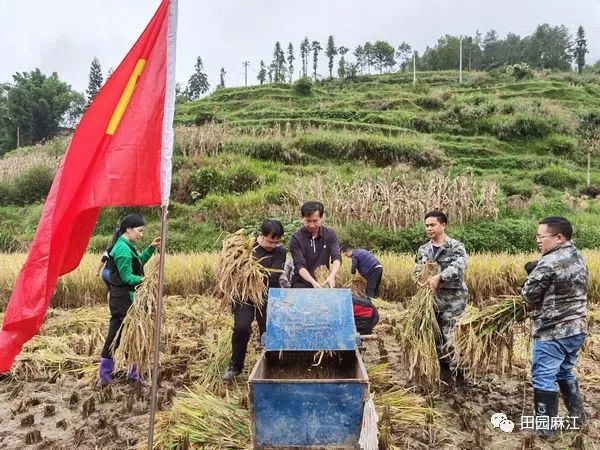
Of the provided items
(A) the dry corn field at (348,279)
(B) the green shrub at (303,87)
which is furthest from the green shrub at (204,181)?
(B) the green shrub at (303,87)

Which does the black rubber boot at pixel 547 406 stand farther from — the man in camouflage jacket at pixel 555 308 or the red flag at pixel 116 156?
the red flag at pixel 116 156

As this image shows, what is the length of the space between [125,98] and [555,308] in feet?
10.6

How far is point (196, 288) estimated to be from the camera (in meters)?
8.74

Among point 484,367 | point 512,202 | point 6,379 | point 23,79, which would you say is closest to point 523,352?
point 484,367

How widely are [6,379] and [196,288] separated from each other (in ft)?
12.7

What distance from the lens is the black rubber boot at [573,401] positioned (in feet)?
12.5

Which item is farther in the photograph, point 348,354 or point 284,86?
point 284,86

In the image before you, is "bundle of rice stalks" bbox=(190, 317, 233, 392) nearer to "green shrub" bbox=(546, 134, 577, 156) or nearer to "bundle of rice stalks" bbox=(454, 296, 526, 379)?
"bundle of rice stalks" bbox=(454, 296, 526, 379)

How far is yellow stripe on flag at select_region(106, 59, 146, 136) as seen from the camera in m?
3.05

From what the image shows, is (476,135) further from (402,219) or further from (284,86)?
(284,86)

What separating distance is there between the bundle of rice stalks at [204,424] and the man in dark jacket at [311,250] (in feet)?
4.37

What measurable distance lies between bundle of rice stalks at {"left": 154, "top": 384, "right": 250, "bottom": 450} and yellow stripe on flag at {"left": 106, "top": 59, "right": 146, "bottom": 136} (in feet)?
6.85

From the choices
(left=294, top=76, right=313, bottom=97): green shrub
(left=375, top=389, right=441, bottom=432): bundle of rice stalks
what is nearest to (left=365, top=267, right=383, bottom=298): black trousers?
(left=375, top=389, right=441, bottom=432): bundle of rice stalks

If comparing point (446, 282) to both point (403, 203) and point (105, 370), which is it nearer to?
point (105, 370)
